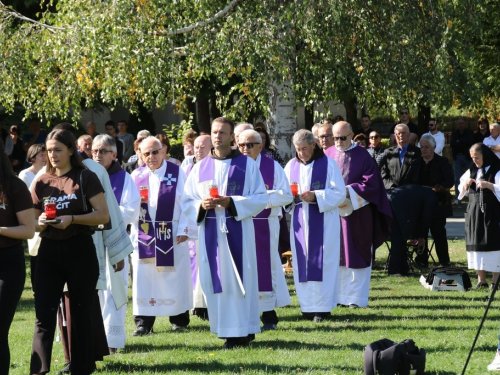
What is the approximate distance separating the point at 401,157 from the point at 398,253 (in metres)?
1.37

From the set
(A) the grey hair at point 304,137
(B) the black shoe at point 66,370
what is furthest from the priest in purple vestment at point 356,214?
(B) the black shoe at point 66,370

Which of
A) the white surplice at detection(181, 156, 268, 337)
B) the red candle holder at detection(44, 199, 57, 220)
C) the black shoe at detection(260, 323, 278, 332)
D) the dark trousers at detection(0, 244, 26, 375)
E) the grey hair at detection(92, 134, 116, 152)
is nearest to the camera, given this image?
the dark trousers at detection(0, 244, 26, 375)

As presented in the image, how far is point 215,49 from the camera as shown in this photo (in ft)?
44.9

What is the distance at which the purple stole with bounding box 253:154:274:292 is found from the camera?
9.38 metres

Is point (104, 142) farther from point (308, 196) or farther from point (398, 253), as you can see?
point (398, 253)

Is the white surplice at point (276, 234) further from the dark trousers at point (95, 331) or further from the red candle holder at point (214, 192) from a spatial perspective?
the dark trousers at point (95, 331)

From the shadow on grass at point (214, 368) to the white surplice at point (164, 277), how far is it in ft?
5.49

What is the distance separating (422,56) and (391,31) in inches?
26.0

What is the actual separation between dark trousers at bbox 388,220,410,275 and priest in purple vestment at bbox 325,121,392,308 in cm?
217

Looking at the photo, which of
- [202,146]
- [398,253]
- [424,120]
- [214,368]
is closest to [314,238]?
[202,146]

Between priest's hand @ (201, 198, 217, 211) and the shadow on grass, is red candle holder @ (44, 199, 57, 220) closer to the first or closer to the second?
the shadow on grass

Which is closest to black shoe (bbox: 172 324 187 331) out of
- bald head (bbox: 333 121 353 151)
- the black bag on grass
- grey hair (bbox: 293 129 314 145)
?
grey hair (bbox: 293 129 314 145)

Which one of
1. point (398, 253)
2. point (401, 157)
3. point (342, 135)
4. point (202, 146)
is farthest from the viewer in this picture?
point (401, 157)

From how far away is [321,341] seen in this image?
8.45m
